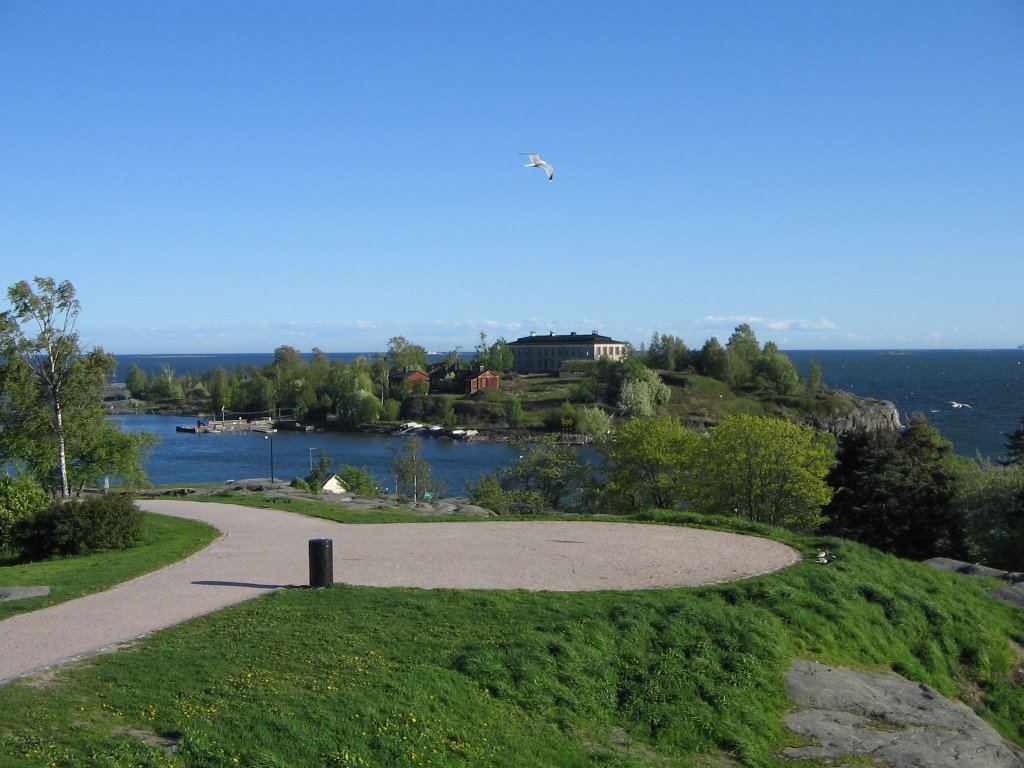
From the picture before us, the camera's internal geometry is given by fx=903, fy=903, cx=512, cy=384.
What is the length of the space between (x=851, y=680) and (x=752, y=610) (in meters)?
1.52

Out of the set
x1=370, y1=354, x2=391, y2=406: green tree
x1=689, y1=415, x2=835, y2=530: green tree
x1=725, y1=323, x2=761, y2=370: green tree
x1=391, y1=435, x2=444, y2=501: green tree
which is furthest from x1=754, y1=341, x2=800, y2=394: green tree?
x1=689, y1=415, x2=835, y2=530: green tree

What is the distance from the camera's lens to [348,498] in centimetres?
2511

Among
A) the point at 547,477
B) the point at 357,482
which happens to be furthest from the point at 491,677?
the point at 357,482

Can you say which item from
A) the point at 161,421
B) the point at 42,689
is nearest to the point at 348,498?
the point at 42,689

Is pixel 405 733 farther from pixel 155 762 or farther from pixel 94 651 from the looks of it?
pixel 94 651

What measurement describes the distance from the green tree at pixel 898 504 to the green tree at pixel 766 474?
2137 mm

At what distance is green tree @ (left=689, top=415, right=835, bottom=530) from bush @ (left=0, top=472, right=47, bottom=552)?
64.8ft

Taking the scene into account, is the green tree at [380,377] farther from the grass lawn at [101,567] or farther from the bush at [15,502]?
the grass lawn at [101,567]

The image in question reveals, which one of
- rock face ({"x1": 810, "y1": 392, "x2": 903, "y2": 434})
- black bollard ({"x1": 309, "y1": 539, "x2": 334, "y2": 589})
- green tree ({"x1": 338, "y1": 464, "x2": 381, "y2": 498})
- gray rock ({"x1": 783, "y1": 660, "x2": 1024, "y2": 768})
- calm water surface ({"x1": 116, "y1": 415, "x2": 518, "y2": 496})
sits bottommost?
calm water surface ({"x1": 116, "y1": 415, "x2": 518, "y2": 496})

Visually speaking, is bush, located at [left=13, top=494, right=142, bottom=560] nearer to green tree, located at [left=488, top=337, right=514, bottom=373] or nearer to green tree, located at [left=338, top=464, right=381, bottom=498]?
green tree, located at [left=338, top=464, right=381, bottom=498]

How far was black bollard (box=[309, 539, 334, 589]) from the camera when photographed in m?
13.2

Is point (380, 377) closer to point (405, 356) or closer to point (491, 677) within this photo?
point (405, 356)

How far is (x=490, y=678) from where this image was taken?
9805 millimetres

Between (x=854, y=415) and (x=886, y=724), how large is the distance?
3905 inches
